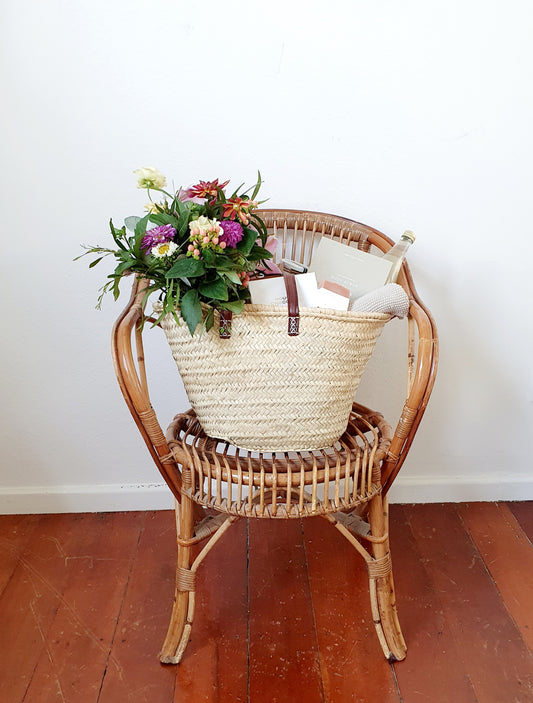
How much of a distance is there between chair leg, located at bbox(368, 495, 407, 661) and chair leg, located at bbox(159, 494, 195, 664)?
1.10ft

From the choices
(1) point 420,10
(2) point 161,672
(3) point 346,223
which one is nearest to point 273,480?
(2) point 161,672

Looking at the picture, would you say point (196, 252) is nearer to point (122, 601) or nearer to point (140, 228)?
point (140, 228)

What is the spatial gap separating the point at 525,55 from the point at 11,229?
1137 millimetres

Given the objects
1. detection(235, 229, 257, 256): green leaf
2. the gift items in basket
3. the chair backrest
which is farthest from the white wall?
detection(235, 229, 257, 256): green leaf

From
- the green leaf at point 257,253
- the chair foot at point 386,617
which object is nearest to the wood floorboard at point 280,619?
the chair foot at point 386,617

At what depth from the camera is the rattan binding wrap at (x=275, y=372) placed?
3.23ft

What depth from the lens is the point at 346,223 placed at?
1302 millimetres

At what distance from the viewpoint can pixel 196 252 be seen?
2.95ft

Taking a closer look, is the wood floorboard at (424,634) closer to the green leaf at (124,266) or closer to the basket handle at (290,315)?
the basket handle at (290,315)

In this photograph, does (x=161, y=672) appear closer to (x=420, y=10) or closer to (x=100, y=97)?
(x=100, y=97)

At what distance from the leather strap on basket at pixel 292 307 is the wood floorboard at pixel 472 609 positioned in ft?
2.41

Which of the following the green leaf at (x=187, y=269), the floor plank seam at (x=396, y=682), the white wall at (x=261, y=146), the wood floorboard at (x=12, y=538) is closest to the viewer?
the green leaf at (x=187, y=269)

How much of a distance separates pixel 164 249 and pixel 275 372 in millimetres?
266

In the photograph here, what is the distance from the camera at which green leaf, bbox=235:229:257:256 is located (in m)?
0.94
